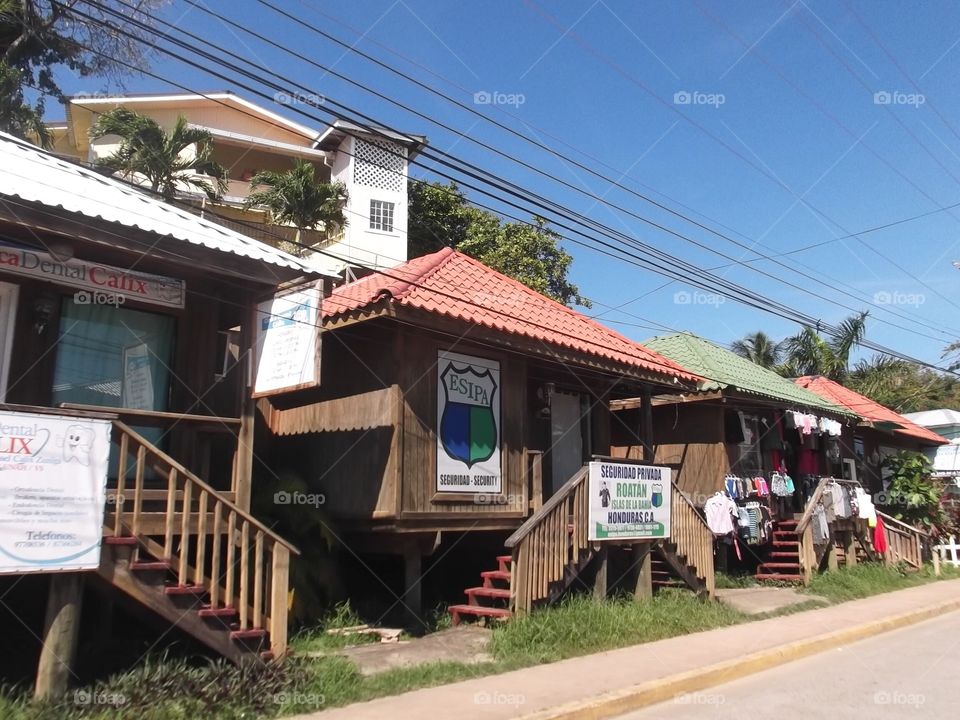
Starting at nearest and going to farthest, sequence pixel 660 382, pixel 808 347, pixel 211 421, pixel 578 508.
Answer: pixel 211 421, pixel 578 508, pixel 660 382, pixel 808 347

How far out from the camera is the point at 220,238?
8.59 metres

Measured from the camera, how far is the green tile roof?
1595cm

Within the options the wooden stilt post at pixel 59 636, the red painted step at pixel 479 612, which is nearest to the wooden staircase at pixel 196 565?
the wooden stilt post at pixel 59 636

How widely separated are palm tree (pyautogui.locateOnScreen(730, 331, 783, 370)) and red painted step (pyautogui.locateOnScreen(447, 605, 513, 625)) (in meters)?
25.2

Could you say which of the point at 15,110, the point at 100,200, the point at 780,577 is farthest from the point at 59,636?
the point at 15,110

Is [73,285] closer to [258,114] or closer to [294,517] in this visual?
[294,517]

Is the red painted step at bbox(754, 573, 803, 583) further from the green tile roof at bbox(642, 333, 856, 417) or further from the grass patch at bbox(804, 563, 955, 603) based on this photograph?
the green tile roof at bbox(642, 333, 856, 417)

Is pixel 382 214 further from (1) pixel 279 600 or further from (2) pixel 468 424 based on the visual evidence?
(1) pixel 279 600

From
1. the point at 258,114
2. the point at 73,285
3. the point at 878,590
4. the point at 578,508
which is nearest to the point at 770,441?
the point at 878,590

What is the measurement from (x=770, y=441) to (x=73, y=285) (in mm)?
14465

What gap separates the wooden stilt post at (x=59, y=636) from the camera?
5734 millimetres

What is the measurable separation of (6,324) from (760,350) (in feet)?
99.2

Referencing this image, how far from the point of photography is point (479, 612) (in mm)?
9859

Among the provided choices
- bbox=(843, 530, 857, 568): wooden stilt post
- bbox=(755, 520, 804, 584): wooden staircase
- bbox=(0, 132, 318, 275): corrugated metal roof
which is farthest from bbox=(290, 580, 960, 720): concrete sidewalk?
bbox=(843, 530, 857, 568): wooden stilt post
